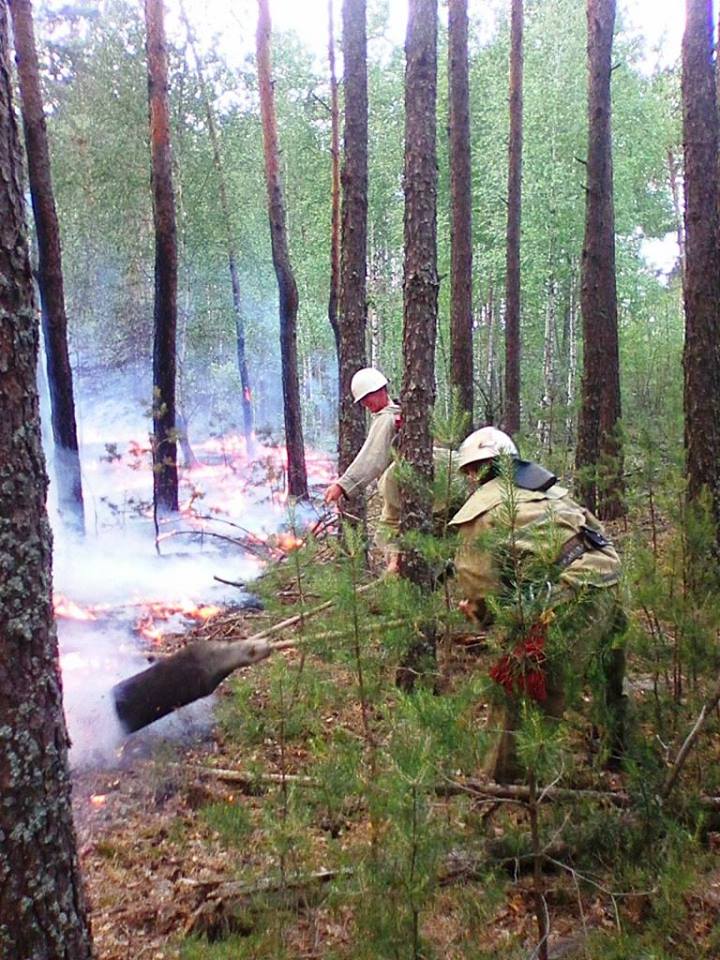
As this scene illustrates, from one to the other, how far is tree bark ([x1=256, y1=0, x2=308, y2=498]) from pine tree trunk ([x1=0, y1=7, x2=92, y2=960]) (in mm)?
11022

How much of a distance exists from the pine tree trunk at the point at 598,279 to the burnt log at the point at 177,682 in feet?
19.3

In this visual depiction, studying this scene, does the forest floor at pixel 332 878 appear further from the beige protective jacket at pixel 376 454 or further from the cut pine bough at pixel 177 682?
the beige protective jacket at pixel 376 454

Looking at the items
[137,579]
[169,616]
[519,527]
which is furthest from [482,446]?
[137,579]

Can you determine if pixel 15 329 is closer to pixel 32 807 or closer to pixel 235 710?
pixel 32 807

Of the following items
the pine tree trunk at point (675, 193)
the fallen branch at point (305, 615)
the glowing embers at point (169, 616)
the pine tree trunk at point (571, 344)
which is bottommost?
the glowing embers at point (169, 616)

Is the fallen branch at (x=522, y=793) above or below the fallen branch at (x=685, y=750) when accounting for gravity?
below

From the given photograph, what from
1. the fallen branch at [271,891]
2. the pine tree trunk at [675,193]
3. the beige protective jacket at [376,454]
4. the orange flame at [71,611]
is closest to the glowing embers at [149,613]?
the orange flame at [71,611]

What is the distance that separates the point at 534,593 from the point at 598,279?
8114mm

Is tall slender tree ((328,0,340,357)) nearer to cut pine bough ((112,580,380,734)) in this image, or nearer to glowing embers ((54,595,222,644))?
glowing embers ((54,595,222,644))

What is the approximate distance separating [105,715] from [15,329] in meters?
3.33

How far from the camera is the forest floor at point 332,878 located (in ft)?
8.00

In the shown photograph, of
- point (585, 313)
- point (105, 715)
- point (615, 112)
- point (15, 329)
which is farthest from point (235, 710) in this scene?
point (615, 112)

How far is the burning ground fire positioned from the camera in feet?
16.4

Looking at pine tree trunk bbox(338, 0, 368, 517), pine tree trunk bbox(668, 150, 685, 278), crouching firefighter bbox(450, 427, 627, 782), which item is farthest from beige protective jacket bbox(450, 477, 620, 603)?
pine tree trunk bbox(668, 150, 685, 278)
